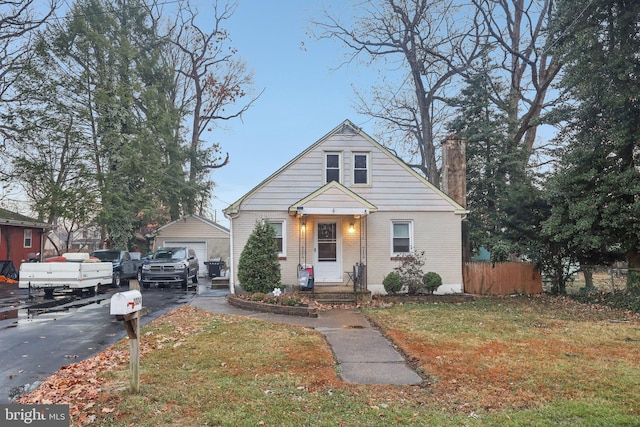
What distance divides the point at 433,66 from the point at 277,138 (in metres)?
9.89

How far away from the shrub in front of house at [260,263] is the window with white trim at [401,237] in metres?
4.76

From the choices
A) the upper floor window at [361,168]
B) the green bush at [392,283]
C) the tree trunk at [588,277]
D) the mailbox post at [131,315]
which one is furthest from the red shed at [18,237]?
the tree trunk at [588,277]

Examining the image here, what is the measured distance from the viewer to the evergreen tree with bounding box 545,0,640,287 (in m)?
13.0

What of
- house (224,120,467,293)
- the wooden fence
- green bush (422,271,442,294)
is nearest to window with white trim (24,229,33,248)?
house (224,120,467,293)

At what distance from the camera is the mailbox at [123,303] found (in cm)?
483

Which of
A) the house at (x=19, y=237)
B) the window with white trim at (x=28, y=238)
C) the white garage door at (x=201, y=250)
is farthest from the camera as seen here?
the white garage door at (x=201, y=250)

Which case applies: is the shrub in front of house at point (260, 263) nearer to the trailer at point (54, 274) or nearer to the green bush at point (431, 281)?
the green bush at point (431, 281)

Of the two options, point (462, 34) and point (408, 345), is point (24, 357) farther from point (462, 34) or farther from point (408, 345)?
point (462, 34)

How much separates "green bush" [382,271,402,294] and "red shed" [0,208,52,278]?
852 inches

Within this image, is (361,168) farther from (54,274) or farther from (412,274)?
(54,274)

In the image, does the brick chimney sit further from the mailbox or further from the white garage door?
the white garage door

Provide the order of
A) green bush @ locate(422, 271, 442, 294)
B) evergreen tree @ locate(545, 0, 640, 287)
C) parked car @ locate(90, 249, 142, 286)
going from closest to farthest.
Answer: evergreen tree @ locate(545, 0, 640, 287), green bush @ locate(422, 271, 442, 294), parked car @ locate(90, 249, 142, 286)

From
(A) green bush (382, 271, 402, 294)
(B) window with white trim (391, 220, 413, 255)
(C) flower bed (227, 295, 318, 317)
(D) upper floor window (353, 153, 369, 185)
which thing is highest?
(D) upper floor window (353, 153, 369, 185)

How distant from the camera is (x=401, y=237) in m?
16.8
